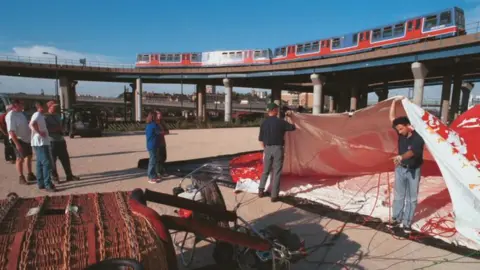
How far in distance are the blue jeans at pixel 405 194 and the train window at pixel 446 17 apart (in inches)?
885

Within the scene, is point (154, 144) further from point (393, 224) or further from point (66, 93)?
point (66, 93)

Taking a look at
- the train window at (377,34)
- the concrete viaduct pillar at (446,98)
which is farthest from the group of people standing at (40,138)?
the concrete viaduct pillar at (446,98)

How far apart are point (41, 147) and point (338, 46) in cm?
2905

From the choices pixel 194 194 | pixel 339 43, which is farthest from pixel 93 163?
pixel 339 43

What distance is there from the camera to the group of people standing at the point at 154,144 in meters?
6.82

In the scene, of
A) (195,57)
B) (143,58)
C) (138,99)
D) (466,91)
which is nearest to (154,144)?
(195,57)

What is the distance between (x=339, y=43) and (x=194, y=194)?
29.9m

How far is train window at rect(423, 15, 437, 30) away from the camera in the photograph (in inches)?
860

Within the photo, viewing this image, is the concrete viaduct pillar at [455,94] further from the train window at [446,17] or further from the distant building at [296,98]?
the distant building at [296,98]

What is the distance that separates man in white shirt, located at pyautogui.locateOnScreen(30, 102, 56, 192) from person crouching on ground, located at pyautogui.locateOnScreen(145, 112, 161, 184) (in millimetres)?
1969

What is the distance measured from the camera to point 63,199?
2.51 meters

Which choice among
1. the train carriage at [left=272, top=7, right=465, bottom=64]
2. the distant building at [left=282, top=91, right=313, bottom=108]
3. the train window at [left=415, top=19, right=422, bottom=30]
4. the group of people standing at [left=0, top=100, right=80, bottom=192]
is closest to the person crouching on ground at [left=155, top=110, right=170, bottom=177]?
the group of people standing at [left=0, top=100, right=80, bottom=192]

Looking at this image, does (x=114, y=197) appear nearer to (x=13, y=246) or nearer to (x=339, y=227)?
(x=13, y=246)

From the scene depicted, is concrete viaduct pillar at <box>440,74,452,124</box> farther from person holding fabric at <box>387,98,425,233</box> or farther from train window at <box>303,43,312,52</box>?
person holding fabric at <box>387,98,425,233</box>
